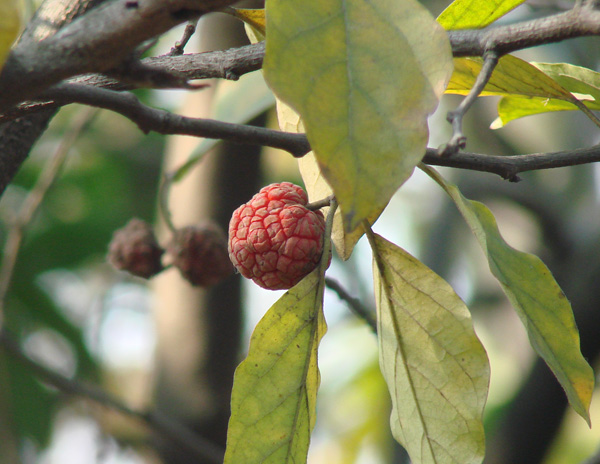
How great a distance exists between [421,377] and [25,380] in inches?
103

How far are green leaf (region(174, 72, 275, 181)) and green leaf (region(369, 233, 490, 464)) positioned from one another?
441 millimetres

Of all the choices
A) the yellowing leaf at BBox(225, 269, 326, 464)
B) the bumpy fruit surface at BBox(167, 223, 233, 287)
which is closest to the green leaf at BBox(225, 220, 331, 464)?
the yellowing leaf at BBox(225, 269, 326, 464)

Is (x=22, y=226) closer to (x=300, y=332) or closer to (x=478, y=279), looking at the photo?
(x=300, y=332)

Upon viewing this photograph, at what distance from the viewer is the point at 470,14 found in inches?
36.9

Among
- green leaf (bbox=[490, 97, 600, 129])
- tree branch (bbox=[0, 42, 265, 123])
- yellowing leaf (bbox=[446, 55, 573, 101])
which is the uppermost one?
tree branch (bbox=[0, 42, 265, 123])

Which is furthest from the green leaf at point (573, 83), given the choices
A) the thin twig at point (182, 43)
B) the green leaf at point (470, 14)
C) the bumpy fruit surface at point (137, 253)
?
the bumpy fruit surface at point (137, 253)

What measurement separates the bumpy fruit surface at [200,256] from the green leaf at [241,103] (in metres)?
0.19

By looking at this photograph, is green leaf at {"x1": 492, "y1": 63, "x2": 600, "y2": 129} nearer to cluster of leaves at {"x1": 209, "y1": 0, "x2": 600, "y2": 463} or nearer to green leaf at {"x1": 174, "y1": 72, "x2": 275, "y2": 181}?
cluster of leaves at {"x1": 209, "y1": 0, "x2": 600, "y2": 463}

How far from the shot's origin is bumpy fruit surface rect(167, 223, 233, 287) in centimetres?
157

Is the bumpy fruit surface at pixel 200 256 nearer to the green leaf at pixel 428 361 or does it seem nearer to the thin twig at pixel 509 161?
the green leaf at pixel 428 361

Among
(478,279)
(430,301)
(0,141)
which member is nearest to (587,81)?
(430,301)

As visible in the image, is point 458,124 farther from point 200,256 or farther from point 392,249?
point 200,256

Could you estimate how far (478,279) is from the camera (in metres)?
3.47

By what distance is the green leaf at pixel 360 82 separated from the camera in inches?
22.5
